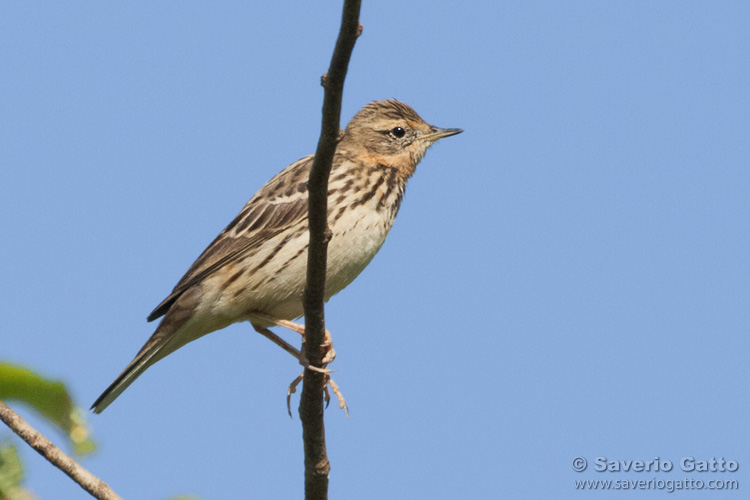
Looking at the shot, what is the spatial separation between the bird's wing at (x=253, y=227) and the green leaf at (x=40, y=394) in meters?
6.58

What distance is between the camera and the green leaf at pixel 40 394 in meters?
1.91

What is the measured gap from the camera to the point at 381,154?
31.8 feet

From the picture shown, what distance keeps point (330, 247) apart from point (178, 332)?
5.80 ft

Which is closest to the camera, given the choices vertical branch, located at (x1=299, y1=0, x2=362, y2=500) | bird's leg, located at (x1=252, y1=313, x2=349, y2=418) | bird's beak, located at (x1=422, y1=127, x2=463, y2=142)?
vertical branch, located at (x1=299, y1=0, x2=362, y2=500)

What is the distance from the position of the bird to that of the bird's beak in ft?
3.18

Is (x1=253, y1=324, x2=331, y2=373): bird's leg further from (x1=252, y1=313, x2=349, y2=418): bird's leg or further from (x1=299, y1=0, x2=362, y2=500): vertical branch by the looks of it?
(x1=299, y1=0, x2=362, y2=500): vertical branch

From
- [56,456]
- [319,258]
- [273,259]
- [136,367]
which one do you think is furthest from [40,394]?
[136,367]

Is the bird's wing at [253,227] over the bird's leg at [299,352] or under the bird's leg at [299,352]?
over

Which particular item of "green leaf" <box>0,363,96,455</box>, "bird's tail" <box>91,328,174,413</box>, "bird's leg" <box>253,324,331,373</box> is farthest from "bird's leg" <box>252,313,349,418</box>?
"green leaf" <box>0,363,96,455</box>

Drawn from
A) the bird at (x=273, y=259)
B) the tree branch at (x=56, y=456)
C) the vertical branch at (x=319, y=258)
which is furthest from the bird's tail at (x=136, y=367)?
the tree branch at (x=56, y=456)

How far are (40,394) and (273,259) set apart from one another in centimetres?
650

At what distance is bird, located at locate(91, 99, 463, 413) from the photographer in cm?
838

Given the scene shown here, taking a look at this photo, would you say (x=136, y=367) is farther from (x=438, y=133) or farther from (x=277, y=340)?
(x=438, y=133)

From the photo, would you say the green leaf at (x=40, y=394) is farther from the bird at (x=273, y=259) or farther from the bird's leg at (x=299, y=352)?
the bird at (x=273, y=259)
